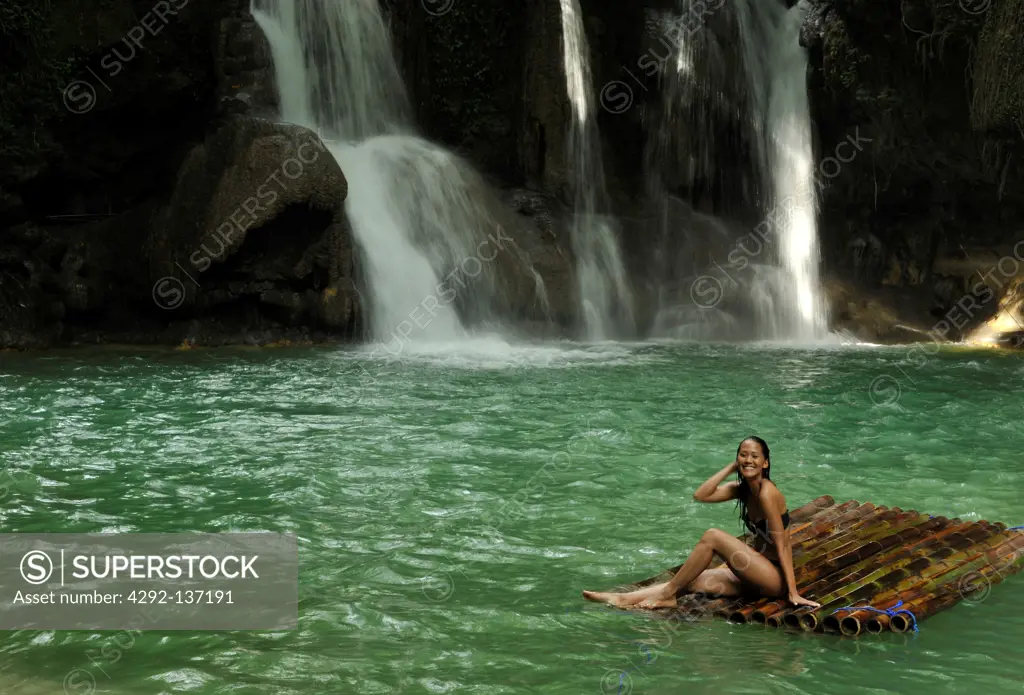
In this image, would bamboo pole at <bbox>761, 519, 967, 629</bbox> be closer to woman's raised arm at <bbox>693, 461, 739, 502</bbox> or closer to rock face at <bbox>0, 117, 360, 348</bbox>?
woman's raised arm at <bbox>693, 461, 739, 502</bbox>

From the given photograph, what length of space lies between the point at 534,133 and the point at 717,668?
64.2ft

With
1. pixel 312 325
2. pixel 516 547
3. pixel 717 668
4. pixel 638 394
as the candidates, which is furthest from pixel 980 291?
pixel 717 668

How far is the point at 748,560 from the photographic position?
6070 millimetres

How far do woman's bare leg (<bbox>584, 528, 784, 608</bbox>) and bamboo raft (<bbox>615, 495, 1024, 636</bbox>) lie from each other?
77 mm

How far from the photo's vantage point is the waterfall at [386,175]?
20.3 metres

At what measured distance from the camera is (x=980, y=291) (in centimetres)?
2216

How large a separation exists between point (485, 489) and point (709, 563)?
3.12 m

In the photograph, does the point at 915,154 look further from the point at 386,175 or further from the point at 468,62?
the point at 386,175

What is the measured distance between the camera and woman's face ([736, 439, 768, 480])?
612 cm

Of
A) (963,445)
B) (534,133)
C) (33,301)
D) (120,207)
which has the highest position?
(534,133)

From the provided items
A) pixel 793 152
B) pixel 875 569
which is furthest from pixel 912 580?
pixel 793 152

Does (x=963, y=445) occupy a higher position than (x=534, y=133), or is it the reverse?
(x=534, y=133)

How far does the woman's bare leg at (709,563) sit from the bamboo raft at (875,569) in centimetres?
8

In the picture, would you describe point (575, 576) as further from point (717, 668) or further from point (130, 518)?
point (130, 518)
